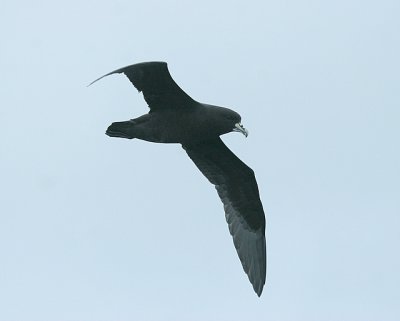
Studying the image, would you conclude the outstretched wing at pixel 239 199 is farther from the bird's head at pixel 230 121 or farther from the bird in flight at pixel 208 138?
the bird's head at pixel 230 121

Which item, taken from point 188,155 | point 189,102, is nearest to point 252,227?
point 188,155

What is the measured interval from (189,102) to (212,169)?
2.16 m

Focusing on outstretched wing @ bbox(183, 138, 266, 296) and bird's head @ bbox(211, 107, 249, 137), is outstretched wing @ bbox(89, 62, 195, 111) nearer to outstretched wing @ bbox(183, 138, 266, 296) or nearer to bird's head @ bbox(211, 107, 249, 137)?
bird's head @ bbox(211, 107, 249, 137)

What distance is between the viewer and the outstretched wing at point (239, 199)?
20.4 m

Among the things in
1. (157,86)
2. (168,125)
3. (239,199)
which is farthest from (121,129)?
(239,199)

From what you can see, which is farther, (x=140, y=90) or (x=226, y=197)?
(x=226, y=197)

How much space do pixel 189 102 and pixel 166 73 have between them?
2.65ft

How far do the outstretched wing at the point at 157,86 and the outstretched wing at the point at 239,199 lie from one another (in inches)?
61.8

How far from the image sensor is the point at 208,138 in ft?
63.2

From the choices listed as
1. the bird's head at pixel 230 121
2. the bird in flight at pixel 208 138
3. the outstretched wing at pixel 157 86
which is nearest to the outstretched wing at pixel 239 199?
the bird in flight at pixel 208 138

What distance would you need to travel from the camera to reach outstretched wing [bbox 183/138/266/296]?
2039cm

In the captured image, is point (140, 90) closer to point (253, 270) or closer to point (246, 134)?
point (246, 134)

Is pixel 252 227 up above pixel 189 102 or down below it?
below

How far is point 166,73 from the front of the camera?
18.3 meters
